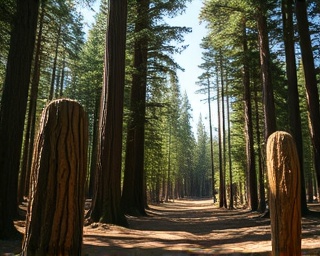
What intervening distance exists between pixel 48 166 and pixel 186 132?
2179 inches

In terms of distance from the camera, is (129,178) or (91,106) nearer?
(129,178)

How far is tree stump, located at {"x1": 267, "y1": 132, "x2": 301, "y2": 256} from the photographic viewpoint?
2473 millimetres

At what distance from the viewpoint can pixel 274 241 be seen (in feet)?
8.32

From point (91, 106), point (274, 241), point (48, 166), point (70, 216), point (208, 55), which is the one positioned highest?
point (208, 55)

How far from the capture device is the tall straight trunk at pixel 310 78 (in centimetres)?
1195

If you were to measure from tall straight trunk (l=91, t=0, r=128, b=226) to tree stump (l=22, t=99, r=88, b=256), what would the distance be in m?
8.12

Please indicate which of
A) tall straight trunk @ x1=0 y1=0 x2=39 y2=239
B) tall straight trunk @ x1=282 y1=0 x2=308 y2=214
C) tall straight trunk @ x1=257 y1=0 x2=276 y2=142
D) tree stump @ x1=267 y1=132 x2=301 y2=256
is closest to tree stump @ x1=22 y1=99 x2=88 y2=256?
tree stump @ x1=267 y1=132 x2=301 y2=256

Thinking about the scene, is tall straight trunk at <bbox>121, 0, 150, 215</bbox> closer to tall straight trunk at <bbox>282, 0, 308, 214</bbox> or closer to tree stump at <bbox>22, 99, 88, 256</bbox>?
tall straight trunk at <bbox>282, 0, 308, 214</bbox>

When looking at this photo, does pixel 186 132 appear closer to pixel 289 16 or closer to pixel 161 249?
pixel 289 16

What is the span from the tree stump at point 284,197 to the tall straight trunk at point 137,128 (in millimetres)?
13895

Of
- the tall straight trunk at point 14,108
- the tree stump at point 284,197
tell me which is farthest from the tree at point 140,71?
the tree stump at point 284,197

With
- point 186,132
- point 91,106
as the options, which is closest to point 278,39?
point 91,106

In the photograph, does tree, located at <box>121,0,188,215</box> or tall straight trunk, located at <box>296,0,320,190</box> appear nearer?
tall straight trunk, located at <box>296,0,320,190</box>

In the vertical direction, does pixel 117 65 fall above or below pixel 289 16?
below
